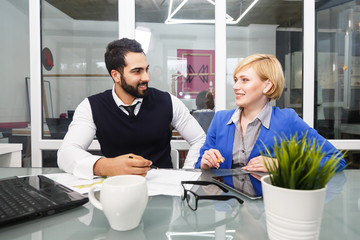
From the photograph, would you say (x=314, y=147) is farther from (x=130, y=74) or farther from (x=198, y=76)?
(x=198, y=76)

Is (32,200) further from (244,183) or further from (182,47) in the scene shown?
(182,47)

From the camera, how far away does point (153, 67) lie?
9.76ft

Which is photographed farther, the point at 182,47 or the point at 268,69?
the point at 182,47

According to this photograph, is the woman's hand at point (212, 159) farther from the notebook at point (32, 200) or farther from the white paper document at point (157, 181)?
the notebook at point (32, 200)

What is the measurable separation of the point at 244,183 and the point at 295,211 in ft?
1.55

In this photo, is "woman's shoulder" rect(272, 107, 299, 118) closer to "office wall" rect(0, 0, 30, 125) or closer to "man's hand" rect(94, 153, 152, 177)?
"man's hand" rect(94, 153, 152, 177)

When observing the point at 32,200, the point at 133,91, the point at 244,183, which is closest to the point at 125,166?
the point at 32,200

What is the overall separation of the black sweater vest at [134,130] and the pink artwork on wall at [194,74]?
1.27 meters

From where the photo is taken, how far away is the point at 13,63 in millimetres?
4246

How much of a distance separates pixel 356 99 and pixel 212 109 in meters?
1.78

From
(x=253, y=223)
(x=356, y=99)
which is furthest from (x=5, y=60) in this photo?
(x=356, y=99)

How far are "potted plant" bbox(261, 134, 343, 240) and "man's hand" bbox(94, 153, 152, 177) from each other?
0.56 meters

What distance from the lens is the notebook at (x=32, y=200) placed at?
60cm

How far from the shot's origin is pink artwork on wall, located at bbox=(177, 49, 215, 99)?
2898mm
